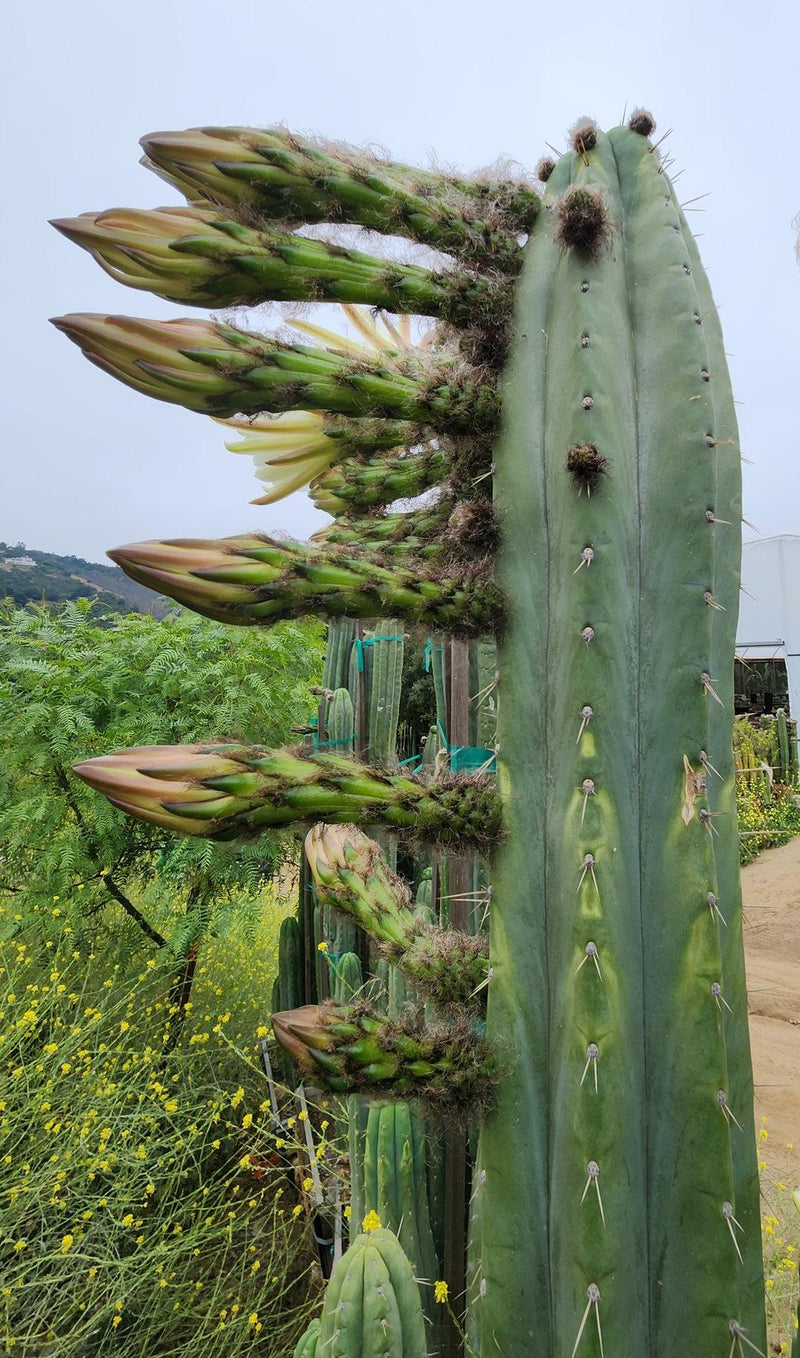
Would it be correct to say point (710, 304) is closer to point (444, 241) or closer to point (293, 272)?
point (444, 241)

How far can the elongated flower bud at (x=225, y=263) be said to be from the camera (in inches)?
37.6


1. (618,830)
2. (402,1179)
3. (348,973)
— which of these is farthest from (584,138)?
(348,973)

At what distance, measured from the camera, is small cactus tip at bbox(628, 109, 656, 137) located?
1175 mm

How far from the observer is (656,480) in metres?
1.05

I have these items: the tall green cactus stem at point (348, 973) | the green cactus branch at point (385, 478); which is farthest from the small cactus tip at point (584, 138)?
the tall green cactus stem at point (348, 973)

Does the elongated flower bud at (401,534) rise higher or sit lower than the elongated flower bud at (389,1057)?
higher

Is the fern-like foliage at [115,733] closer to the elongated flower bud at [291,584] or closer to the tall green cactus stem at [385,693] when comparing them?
the tall green cactus stem at [385,693]

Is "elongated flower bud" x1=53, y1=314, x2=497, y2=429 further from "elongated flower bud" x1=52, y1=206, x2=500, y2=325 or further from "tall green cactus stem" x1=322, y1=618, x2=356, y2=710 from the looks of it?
"tall green cactus stem" x1=322, y1=618, x2=356, y2=710

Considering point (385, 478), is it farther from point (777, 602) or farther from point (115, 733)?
point (777, 602)

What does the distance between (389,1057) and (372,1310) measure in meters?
1.11

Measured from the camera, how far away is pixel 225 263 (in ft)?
3.15

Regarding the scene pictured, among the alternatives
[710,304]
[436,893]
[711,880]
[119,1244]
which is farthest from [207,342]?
[119,1244]

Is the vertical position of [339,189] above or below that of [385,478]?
above

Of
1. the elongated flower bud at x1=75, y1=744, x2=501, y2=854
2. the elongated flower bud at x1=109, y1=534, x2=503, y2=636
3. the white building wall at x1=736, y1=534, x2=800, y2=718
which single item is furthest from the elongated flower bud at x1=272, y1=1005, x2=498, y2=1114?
the white building wall at x1=736, y1=534, x2=800, y2=718
